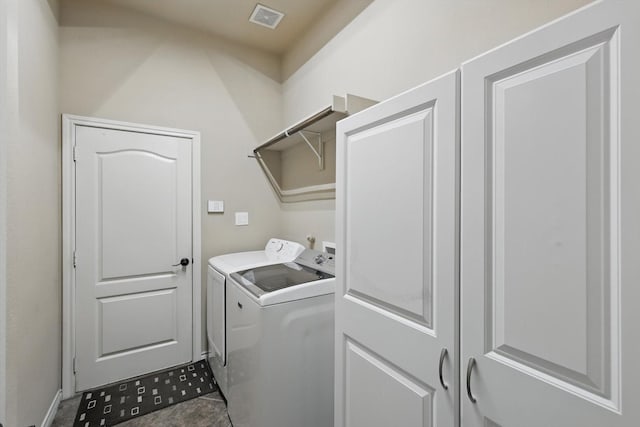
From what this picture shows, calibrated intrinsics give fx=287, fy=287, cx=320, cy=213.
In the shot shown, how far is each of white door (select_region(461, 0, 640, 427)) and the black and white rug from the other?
2.12 meters

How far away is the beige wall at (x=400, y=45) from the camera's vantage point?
4.00 feet

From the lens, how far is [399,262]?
3.24ft

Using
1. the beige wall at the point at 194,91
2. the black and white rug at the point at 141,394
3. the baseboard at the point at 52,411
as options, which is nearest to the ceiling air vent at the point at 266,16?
the beige wall at the point at 194,91

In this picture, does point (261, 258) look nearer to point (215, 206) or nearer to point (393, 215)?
point (215, 206)

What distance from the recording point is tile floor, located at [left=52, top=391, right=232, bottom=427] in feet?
6.11

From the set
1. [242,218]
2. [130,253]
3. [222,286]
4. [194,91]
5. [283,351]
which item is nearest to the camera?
[283,351]

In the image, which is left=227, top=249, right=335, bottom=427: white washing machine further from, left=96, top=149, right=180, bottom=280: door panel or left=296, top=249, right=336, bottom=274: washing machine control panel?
left=96, top=149, right=180, bottom=280: door panel

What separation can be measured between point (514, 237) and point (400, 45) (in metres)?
1.45

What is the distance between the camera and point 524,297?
0.68 m

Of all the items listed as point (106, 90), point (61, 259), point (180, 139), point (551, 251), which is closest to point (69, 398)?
point (61, 259)

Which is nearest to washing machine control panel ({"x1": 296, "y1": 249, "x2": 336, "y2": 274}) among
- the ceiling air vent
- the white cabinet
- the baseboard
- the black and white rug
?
the white cabinet

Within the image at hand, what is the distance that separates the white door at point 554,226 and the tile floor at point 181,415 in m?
1.76

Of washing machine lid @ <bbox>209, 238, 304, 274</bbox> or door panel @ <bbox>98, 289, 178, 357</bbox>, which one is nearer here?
washing machine lid @ <bbox>209, 238, 304, 274</bbox>

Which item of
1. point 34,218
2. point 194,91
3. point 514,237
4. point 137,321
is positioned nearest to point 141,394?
point 137,321
